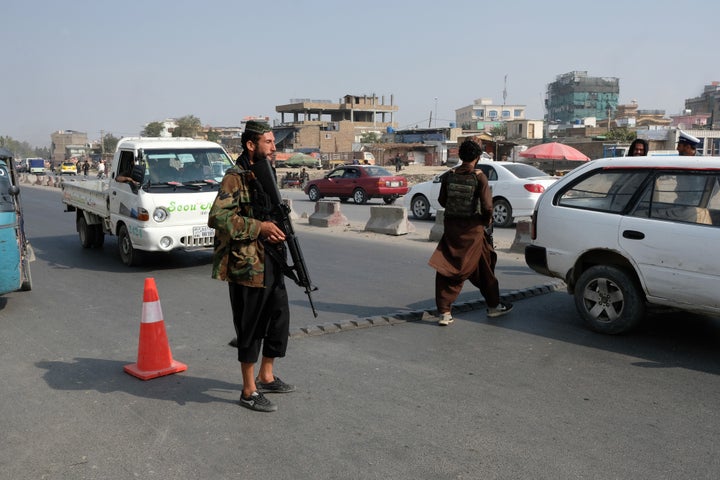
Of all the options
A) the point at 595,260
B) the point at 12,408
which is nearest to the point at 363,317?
the point at 595,260

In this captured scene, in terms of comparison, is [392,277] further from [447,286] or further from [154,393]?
[154,393]

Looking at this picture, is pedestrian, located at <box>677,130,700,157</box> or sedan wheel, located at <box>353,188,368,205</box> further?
sedan wheel, located at <box>353,188,368,205</box>

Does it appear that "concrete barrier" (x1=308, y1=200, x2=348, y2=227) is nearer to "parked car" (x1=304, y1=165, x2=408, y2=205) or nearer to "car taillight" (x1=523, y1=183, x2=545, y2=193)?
"car taillight" (x1=523, y1=183, x2=545, y2=193)

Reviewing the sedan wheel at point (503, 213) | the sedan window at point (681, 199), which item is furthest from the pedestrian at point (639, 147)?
the sedan wheel at point (503, 213)

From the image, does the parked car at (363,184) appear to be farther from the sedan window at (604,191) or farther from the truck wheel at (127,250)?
the sedan window at (604,191)

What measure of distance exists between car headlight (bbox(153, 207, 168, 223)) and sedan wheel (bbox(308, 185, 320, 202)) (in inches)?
660

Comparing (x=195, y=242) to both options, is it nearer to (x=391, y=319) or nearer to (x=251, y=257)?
(x=391, y=319)

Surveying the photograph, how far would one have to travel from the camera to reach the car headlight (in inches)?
370

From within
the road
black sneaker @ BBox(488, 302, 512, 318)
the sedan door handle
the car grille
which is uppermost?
the sedan door handle

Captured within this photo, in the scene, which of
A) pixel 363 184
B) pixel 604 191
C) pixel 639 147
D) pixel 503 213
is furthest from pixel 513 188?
pixel 363 184

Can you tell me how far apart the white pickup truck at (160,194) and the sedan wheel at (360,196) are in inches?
529

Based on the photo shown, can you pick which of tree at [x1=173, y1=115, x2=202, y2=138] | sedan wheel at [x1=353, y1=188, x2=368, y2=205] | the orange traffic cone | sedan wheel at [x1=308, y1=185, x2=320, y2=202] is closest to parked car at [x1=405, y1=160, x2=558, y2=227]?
sedan wheel at [x1=353, y1=188, x2=368, y2=205]

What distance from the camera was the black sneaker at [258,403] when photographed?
4246 mm

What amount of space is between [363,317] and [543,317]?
192 centimetres
